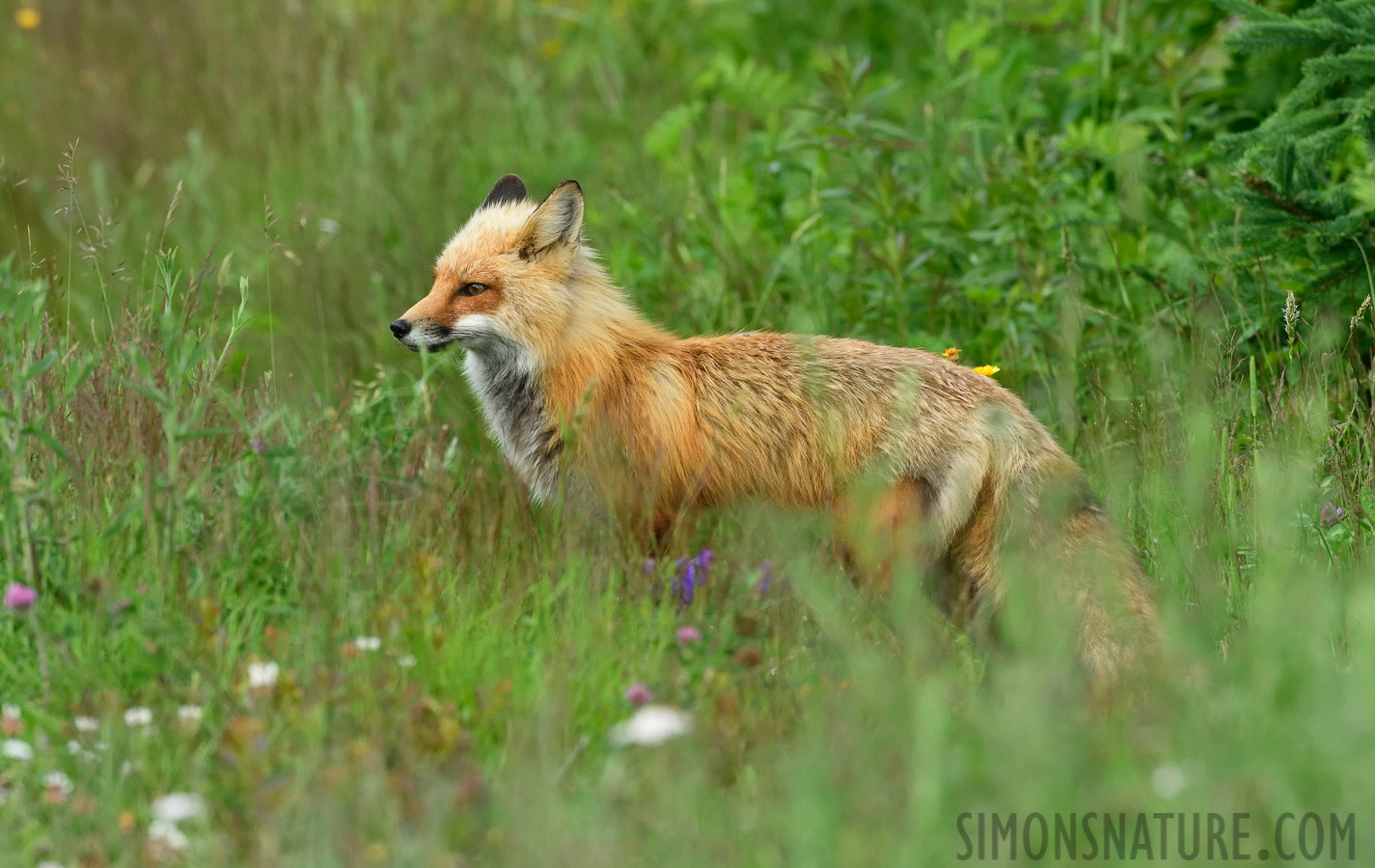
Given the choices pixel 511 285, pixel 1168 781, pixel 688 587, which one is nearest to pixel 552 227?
pixel 511 285

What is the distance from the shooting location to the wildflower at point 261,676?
2865 mm

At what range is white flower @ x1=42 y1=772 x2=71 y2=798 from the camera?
8.73ft

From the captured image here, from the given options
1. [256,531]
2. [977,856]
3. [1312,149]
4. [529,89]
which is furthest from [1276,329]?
[529,89]

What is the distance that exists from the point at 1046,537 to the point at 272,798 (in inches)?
95.0

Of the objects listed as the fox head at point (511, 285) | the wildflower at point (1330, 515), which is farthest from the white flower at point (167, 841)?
the wildflower at point (1330, 515)

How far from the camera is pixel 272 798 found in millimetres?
2561

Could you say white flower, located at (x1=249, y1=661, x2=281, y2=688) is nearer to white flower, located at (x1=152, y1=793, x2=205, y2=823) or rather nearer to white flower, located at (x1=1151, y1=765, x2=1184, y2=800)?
white flower, located at (x1=152, y1=793, x2=205, y2=823)

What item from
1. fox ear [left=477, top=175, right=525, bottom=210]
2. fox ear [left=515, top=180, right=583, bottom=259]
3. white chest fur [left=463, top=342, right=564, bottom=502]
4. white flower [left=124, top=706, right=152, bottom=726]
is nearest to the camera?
white flower [left=124, top=706, right=152, bottom=726]

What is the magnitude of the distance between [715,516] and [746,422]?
379 millimetres

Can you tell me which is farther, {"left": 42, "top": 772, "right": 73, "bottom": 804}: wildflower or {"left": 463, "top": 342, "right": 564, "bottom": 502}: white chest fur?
{"left": 463, "top": 342, "right": 564, "bottom": 502}: white chest fur

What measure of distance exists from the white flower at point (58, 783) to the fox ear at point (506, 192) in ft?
10.1

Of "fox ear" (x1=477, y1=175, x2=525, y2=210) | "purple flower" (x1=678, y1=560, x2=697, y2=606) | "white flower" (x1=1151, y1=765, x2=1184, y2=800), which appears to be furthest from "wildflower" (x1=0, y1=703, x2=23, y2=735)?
"fox ear" (x1=477, y1=175, x2=525, y2=210)

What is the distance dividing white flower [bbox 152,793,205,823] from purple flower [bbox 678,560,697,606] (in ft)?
4.56

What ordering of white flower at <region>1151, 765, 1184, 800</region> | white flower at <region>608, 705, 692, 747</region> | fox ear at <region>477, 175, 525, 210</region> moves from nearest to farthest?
white flower at <region>1151, 765, 1184, 800</region> → white flower at <region>608, 705, 692, 747</region> → fox ear at <region>477, 175, 525, 210</region>
